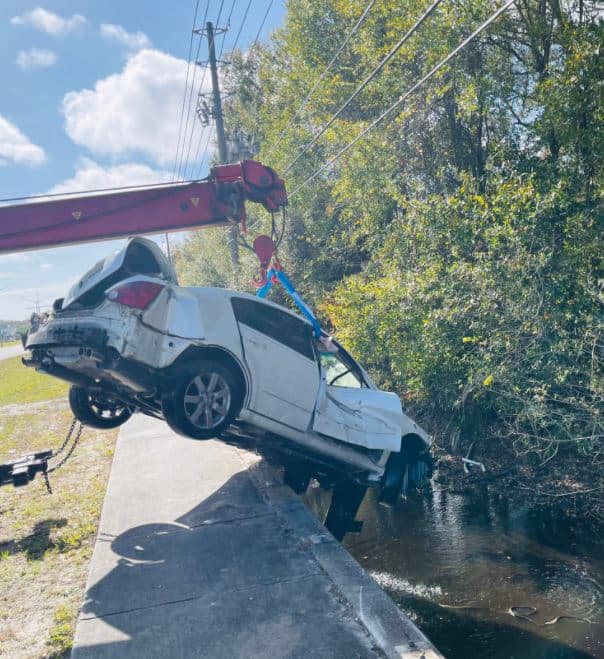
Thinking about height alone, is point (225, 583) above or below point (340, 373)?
below

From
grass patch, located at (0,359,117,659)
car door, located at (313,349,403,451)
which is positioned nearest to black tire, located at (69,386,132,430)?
grass patch, located at (0,359,117,659)

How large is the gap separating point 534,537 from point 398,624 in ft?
12.4

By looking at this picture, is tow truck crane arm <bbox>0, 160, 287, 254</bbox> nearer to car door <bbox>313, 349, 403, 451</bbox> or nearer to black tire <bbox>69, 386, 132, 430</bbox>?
black tire <bbox>69, 386, 132, 430</bbox>

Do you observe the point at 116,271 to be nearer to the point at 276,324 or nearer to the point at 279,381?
the point at 276,324

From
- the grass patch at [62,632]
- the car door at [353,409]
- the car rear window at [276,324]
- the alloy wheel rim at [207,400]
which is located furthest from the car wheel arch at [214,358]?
the grass patch at [62,632]

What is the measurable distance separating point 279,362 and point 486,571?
3138 mm

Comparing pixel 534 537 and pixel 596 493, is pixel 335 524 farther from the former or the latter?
pixel 596 493

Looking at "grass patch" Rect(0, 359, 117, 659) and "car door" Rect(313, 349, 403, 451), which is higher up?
"car door" Rect(313, 349, 403, 451)

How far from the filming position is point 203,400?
17.1 feet

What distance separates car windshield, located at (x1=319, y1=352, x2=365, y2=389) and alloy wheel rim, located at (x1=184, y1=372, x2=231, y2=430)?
1845mm

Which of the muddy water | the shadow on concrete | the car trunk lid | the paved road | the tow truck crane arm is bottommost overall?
the muddy water

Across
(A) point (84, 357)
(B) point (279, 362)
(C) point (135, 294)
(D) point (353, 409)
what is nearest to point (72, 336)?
(A) point (84, 357)

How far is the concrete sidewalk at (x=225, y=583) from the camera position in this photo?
12.4ft

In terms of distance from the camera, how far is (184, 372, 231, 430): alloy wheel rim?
5.14 m
